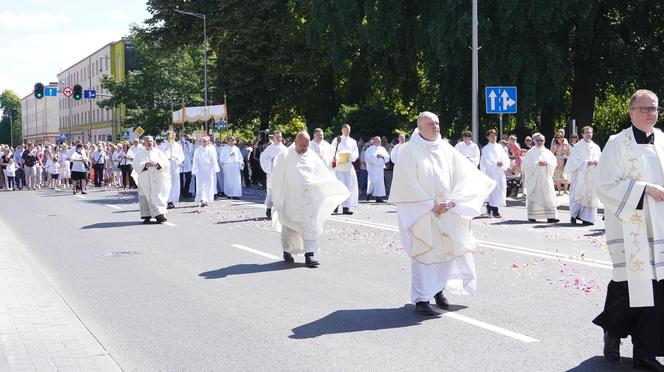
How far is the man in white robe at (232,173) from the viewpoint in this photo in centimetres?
2931

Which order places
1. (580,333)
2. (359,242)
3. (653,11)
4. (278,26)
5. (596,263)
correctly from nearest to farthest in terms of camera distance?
(580,333)
(596,263)
(359,242)
(653,11)
(278,26)

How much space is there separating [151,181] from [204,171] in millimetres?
6448

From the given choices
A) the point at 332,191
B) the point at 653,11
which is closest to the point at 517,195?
the point at 653,11

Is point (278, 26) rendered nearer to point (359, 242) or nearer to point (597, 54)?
point (597, 54)

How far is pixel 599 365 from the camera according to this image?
634cm

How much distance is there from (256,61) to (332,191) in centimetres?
3515

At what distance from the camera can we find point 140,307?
9.04 metres

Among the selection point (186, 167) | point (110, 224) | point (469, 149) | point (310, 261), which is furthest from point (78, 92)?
point (310, 261)

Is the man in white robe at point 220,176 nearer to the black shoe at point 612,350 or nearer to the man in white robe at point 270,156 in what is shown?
the man in white robe at point 270,156

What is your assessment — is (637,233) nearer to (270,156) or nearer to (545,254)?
(545,254)

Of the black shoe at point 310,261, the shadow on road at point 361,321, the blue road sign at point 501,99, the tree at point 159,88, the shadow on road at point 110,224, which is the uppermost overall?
the tree at point 159,88

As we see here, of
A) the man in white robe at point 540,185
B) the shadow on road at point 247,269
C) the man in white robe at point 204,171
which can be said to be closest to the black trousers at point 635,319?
the shadow on road at point 247,269

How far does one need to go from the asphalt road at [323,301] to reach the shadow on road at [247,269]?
25mm

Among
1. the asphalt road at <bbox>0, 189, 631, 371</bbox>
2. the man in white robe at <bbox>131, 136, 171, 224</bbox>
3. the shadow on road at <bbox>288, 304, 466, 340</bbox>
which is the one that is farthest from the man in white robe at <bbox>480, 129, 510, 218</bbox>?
the shadow on road at <bbox>288, 304, 466, 340</bbox>
